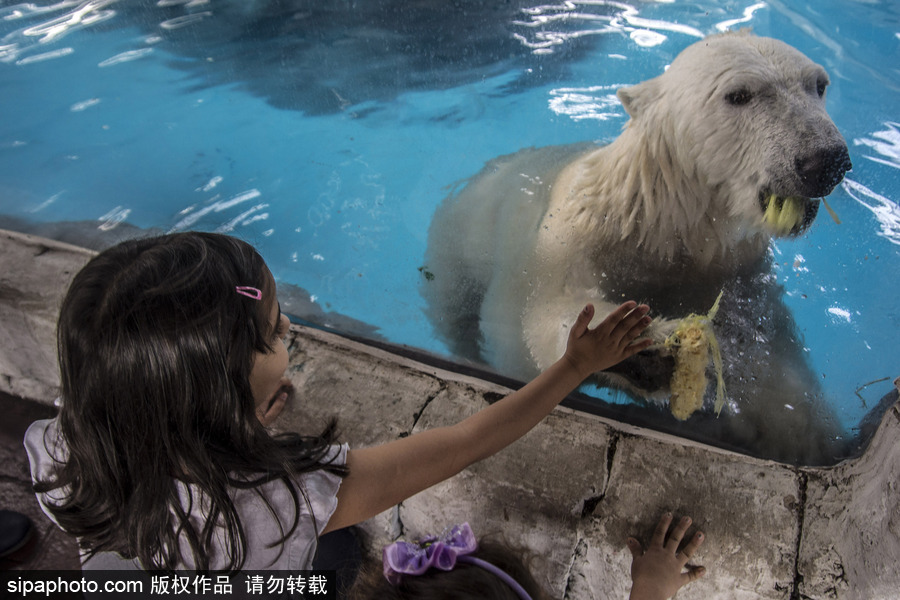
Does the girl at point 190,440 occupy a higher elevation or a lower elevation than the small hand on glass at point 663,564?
higher

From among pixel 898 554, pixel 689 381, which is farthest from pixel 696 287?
pixel 898 554

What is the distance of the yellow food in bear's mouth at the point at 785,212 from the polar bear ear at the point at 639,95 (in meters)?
0.56

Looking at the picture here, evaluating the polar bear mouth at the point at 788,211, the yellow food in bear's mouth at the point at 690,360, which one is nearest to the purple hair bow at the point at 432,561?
the yellow food in bear's mouth at the point at 690,360

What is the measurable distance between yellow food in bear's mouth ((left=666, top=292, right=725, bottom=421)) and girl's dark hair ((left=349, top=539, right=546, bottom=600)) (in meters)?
0.81

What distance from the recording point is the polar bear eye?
162 cm

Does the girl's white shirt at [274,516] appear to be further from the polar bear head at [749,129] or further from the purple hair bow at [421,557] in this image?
the polar bear head at [749,129]

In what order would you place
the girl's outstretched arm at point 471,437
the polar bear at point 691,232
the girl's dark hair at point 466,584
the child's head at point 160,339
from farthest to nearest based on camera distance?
the polar bear at point 691,232 < the girl's outstretched arm at point 471,437 < the girl's dark hair at point 466,584 < the child's head at point 160,339

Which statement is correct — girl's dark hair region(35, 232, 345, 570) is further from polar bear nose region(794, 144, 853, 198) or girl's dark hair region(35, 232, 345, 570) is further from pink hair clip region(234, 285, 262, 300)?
polar bear nose region(794, 144, 853, 198)

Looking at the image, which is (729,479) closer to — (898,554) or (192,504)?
(898,554)

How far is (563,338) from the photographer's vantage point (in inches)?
83.8

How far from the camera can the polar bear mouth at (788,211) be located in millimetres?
1638

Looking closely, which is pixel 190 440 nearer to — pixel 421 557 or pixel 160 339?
pixel 160 339

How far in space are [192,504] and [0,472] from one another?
1759mm

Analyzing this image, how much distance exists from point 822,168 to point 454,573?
1427mm
